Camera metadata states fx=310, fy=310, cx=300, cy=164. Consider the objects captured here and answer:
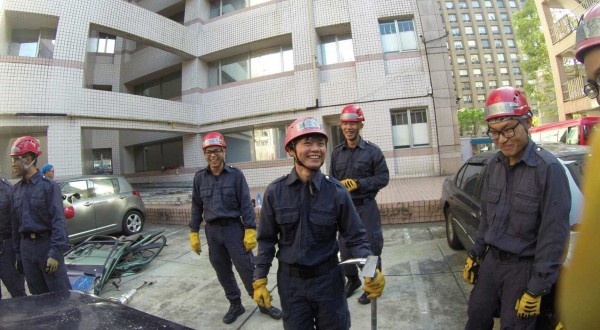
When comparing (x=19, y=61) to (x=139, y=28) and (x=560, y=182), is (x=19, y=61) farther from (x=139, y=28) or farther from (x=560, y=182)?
(x=560, y=182)

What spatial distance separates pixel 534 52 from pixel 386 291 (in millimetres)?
26596

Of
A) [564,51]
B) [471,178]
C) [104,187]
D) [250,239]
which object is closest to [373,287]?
[250,239]

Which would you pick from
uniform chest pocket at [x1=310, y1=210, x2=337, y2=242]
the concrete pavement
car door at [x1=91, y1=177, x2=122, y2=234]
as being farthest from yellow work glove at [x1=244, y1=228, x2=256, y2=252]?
car door at [x1=91, y1=177, x2=122, y2=234]

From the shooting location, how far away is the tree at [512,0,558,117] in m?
22.3

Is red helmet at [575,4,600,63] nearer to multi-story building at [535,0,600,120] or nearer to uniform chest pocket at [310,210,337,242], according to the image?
uniform chest pocket at [310,210,337,242]

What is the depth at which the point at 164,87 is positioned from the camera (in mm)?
14562

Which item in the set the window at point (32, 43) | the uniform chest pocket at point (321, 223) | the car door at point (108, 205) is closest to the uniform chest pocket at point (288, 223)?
the uniform chest pocket at point (321, 223)

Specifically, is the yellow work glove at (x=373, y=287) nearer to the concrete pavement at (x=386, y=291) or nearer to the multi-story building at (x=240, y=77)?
the concrete pavement at (x=386, y=291)

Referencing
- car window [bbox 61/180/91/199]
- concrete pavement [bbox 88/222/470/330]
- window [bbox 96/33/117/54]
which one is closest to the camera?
concrete pavement [bbox 88/222/470/330]

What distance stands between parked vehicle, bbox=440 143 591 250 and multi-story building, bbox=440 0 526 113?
68.4 meters

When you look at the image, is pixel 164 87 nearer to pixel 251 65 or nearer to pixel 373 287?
pixel 251 65

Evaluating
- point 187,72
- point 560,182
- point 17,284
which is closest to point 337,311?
point 560,182

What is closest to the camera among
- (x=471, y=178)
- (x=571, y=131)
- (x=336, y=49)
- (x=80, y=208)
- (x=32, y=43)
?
(x=471, y=178)

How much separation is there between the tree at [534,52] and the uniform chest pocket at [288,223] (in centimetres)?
2744
